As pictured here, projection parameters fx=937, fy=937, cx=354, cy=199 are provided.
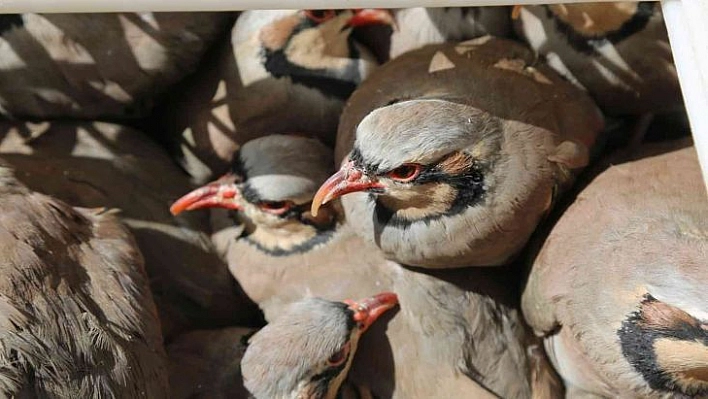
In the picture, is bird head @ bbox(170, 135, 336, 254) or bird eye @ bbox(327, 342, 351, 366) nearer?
bird eye @ bbox(327, 342, 351, 366)

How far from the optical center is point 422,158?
189cm

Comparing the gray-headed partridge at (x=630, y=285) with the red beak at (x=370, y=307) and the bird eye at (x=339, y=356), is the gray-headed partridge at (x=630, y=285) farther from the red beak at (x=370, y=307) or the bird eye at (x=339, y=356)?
the bird eye at (x=339, y=356)

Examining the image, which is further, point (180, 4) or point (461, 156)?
point (461, 156)

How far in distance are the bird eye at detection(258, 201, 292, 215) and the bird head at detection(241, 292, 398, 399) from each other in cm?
30

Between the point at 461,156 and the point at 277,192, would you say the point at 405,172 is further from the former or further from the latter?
the point at 277,192

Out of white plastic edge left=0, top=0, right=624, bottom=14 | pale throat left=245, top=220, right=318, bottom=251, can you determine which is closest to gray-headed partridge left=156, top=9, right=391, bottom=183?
pale throat left=245, top=220, right=318, bottom=251

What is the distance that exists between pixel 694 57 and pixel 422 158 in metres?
0.59

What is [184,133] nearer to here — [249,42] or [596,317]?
[249,42]

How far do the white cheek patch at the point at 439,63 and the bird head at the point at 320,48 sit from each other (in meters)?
0.28

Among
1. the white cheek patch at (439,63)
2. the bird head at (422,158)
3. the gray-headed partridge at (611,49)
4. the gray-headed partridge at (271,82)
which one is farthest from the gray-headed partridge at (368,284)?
A: the gray-headed partridge at (611,49)

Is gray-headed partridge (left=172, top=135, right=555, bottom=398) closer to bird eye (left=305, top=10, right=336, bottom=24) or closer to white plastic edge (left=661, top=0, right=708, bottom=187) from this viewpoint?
bird eye (left=305, top=10, right=336, bottom=24)

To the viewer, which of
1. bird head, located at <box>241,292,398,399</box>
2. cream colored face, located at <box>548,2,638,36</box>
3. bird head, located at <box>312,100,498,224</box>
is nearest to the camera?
bird head, located at <box>312,100,498,224</box>

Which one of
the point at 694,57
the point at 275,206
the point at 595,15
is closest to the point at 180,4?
the point at 694,57

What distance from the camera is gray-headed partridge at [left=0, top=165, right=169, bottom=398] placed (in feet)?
5.39
